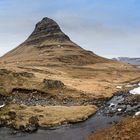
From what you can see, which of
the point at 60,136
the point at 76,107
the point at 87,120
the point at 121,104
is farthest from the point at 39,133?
the point at 121,104

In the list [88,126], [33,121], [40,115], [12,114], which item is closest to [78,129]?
[88,126]

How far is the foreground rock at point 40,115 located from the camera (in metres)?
67.0

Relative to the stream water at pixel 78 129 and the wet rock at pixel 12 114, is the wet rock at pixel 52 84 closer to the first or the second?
the stream water at pixel 78 129

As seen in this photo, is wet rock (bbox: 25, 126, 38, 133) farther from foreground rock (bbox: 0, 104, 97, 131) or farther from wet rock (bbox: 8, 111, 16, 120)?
wet rock (bbox: 8, 111, 16, 120)

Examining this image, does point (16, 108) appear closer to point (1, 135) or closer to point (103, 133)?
point (1, 135)

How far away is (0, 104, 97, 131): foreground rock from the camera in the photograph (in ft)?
220

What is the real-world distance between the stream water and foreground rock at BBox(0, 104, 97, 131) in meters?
1.77

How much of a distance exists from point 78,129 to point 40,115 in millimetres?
10282

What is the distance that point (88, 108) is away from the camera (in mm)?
78125

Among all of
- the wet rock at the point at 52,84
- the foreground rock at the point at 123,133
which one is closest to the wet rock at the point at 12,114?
the foreground rock at the point at 123,133

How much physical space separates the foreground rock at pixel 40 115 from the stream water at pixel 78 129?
69.8 inches

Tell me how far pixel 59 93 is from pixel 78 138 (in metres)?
38.8

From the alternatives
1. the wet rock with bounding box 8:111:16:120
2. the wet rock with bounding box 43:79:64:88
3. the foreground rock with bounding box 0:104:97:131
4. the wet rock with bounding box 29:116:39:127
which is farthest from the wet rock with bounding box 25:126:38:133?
the wet rock with bounding box 43:79:64:88

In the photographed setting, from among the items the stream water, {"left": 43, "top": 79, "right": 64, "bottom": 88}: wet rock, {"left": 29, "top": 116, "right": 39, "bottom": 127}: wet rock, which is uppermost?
{"left": 43, "top": 79, "right": 64, "bottom": 88}: wet rock
